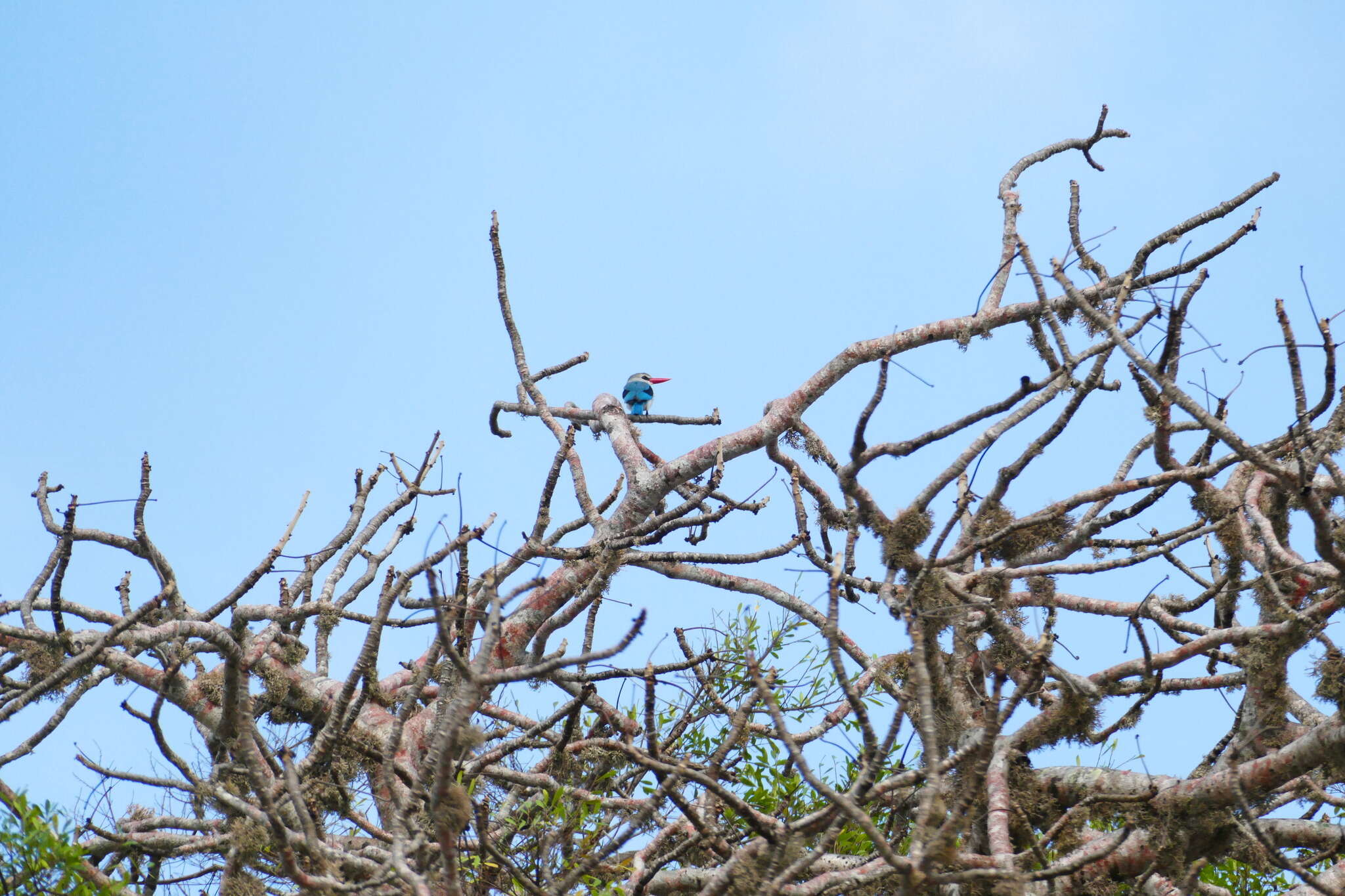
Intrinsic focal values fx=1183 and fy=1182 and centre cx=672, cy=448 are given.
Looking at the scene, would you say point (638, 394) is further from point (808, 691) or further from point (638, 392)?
point (808, 691)

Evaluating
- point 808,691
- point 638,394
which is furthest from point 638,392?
point 808,691

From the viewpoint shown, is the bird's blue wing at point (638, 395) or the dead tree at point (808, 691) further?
the bird's blue wing at point (638, 395)

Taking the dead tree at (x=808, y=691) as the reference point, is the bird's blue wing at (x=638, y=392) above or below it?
above

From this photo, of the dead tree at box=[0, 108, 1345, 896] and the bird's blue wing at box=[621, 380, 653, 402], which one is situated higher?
the bird's blue wing at box=[621, 380, 653, 402]

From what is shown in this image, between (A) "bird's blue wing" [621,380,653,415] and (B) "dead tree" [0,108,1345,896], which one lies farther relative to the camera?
(A) "bird's blue wing" [621,380,653,415]

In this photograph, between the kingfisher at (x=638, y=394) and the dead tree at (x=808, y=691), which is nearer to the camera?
the dead tree at (x=808, y=691)

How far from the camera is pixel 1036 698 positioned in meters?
6.44

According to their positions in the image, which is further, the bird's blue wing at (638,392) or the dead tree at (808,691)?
the bird's blue wing at (638,392)

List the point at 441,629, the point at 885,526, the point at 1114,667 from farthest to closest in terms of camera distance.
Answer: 1. the point at 1114,667
2. the point at 885,526
3. the point at 441,629

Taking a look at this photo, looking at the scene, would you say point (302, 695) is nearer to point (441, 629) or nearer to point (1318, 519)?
point (441, 629)

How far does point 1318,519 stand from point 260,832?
4.52 meters

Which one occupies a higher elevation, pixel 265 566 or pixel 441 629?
pixel 265 566

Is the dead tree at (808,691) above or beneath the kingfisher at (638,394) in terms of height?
beneath

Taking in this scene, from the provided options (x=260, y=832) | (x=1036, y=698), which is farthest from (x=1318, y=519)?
(x=260, y=832)
